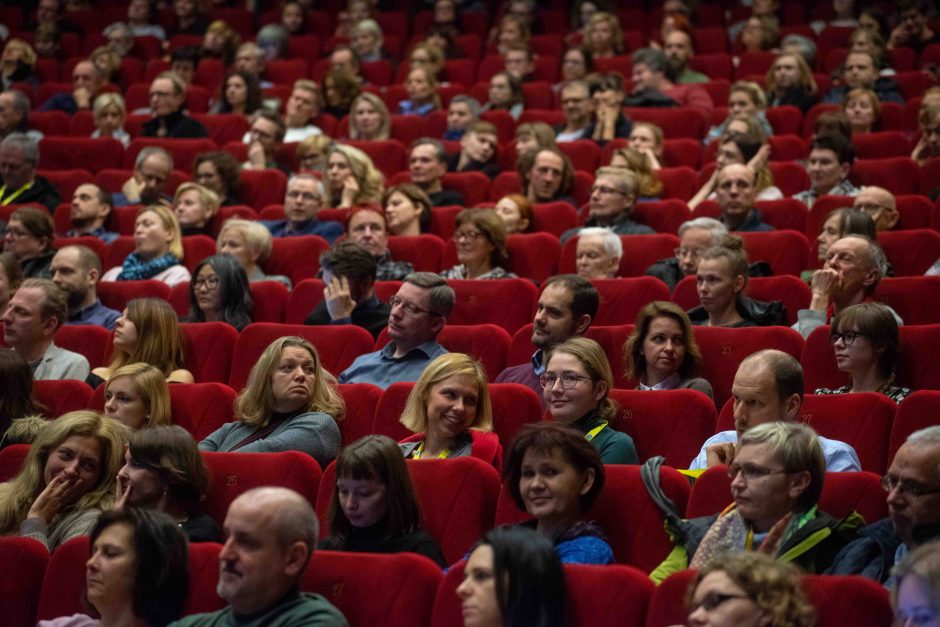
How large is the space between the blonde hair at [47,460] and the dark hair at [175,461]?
0.30 ft

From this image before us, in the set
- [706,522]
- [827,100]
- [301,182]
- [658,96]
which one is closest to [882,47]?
[827,100]

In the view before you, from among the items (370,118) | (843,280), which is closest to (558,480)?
(843,280)

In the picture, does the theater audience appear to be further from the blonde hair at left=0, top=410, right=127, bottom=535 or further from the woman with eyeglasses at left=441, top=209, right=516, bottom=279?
the woman with eyeglasses at left=441, top=209, right=516, bottom=279

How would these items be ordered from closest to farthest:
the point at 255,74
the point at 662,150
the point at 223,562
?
1. the point at 223,562
2. the point at 662,150
3. the point at 255,74

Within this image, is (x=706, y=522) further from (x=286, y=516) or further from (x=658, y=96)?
A: (x=658, y=96)

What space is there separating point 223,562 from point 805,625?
558 millimetres

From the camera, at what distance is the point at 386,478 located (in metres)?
1.51

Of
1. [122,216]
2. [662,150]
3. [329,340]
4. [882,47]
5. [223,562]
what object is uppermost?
[882,47]

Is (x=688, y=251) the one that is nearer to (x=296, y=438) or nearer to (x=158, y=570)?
(x=296, y=438)

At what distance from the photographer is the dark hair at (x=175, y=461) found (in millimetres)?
1639

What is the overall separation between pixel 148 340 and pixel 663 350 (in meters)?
0.86

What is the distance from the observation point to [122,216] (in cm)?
304

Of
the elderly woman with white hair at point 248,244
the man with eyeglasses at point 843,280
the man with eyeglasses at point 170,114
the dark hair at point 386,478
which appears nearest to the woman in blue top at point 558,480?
the dark hair at point 386,478

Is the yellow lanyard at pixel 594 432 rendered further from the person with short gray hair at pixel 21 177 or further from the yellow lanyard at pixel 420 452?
the person with short gray hair at pixel 21 177
